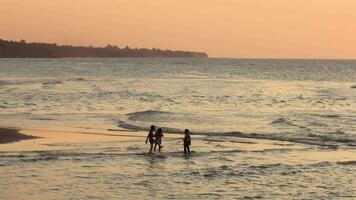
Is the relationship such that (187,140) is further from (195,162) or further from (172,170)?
(172,170)

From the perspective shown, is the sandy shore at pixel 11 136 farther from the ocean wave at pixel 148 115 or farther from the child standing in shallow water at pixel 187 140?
the ocean wave at pixel 148 115

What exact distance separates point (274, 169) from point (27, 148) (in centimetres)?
1043

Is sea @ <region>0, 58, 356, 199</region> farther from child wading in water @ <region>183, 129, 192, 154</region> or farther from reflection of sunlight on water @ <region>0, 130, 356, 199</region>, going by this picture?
child wading in water @ <region>183, 129, 192, 154</region>

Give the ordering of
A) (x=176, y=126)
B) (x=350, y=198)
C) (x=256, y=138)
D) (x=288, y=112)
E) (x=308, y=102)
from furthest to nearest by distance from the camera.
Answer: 1. (x=308, y=102)
2. (x=288, y=112)
3. (x=176, y=126)
4. (x=256, y=138)
5. (x=350, y=198)

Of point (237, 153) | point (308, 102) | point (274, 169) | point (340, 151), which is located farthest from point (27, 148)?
point (308, 102)

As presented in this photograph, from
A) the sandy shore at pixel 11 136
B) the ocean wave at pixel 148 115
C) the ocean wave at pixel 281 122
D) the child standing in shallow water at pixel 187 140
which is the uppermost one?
the child standing in shallow water at pixel 187 140

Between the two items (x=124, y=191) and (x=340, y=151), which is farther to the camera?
(x=340, y=151)

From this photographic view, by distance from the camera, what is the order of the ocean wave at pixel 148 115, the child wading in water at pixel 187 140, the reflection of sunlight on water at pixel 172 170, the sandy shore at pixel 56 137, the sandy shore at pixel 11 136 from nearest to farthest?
the reflection of sunlight on water at pixel 172 170, the child wading in water at pixel 187 140, the sandy shore at pixel 56 137, the sandy shore at pixel 11 136, the ocean wave at pixel 148 115

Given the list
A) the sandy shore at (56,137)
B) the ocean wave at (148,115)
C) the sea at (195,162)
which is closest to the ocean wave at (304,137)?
the sea at (195,162)

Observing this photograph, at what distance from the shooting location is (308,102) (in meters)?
66.2

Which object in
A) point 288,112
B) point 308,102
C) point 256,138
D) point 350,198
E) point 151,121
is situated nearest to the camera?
point 350,198

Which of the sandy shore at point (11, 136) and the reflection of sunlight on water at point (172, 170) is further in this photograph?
the sandy shore at point (11, 136)

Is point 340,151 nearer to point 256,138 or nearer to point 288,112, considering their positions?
point 256,138

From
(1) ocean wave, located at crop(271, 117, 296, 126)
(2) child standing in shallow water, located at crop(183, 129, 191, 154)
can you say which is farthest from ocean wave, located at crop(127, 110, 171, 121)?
(2) child standing in shallow water, located at crop(183, 129, 191, 154)
